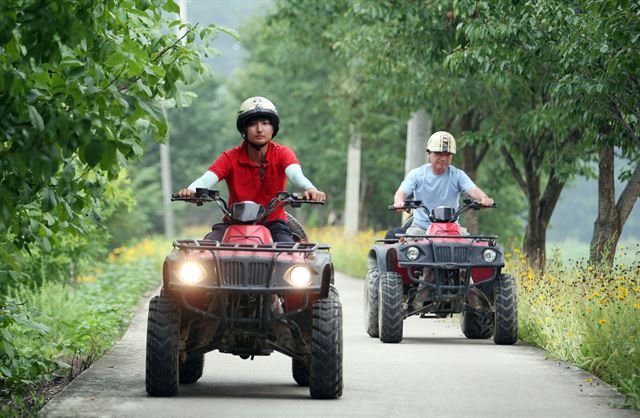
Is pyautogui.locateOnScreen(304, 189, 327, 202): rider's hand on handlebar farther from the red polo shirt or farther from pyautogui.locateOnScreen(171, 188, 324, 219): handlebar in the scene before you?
the red polo shirt

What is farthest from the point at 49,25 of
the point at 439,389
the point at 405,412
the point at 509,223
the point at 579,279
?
the point at 509,223

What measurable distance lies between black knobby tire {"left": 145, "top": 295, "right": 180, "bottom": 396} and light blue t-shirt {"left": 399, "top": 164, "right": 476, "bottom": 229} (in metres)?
5.66

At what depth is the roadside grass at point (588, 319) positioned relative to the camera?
1117cm

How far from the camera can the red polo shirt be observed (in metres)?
10.6

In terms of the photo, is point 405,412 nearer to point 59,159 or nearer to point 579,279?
point 59,159

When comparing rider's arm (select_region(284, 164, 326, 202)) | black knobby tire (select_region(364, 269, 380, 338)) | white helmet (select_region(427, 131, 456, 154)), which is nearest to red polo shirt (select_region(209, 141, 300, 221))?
rider's arm (select_region(284, 164, 326, 202))

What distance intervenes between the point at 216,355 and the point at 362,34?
11.4 m

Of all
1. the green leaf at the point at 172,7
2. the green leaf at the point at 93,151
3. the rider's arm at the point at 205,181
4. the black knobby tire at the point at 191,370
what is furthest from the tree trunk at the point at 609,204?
the green leaf at the point at 93,151

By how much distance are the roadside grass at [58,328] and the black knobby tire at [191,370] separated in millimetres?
1110

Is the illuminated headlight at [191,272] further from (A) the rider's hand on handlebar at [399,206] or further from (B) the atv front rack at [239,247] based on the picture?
(A) the rider's hand on handlebar at [399,206]

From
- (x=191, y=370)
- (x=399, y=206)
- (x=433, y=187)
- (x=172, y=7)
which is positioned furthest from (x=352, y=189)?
(x=172, y=7)

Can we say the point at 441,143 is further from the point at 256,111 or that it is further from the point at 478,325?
the point at 256,111

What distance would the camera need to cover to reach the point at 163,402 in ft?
31.4

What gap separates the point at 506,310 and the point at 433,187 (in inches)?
67.2
